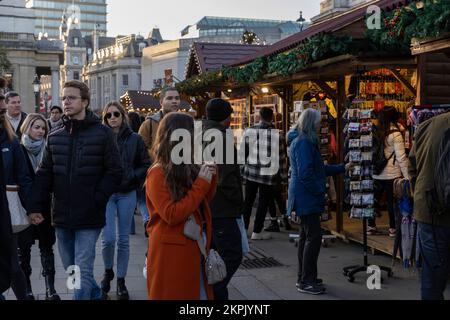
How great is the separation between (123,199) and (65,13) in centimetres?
18969

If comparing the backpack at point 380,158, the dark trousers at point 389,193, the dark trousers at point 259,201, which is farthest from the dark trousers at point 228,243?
the dark trousers at point 259,201

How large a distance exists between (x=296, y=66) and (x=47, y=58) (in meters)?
76.6

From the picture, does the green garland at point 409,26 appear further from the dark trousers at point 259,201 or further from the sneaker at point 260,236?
the sneaker at point 260,236

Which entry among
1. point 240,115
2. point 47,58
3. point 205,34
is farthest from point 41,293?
point 205,34

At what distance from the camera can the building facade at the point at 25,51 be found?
246ft

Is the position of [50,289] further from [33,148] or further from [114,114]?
[114,114]

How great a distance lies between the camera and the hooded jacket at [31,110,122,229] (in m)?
5.57

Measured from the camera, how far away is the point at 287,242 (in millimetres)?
10172

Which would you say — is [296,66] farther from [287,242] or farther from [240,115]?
[240,115]

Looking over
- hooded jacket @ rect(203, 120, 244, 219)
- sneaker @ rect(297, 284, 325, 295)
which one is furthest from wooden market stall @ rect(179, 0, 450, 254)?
hooded jacket @ rect(203, 120, 244, 219)

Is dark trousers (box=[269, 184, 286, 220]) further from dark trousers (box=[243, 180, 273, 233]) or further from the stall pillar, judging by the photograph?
the stall pillar

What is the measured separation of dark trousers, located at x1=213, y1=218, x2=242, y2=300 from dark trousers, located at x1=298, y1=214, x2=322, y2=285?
4.44 ft

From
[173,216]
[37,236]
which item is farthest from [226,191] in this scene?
[37,236]
